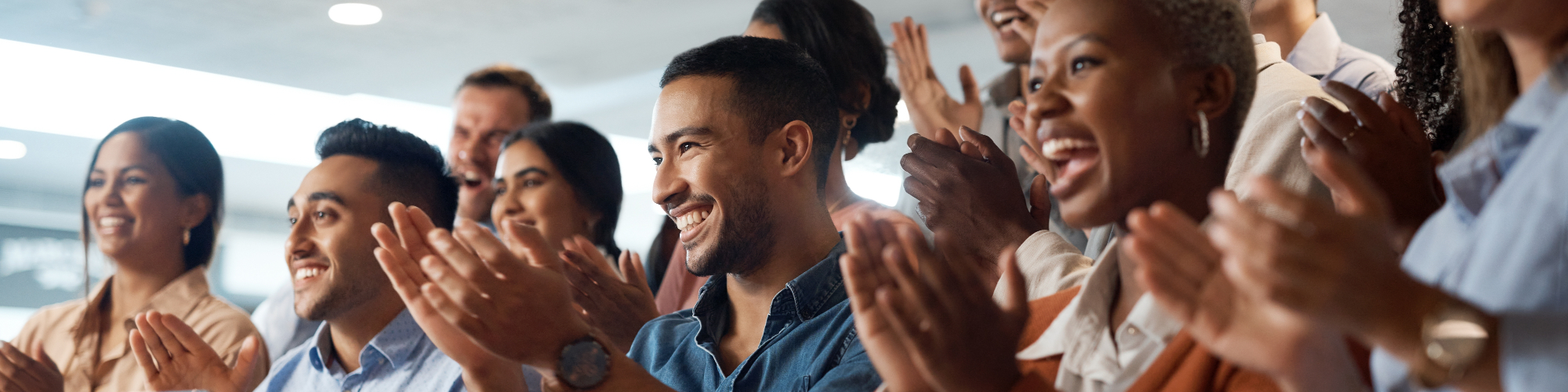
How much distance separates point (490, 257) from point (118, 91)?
6180mm

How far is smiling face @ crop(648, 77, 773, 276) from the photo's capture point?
1.74m

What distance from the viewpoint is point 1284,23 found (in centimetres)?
218

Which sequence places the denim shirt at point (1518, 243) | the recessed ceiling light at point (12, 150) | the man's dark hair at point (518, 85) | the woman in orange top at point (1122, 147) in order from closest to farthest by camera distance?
the denim shirt at point (1518, 243)
the woman in orange top at point (1122, 147)
the man's dark hair at point (518, 85)
the recessed ceiling light at point (12, 150)

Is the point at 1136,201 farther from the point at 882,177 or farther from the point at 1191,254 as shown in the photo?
the point at 882,177

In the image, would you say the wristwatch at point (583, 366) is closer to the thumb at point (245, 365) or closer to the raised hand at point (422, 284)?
the raised hand at point (422, 284)

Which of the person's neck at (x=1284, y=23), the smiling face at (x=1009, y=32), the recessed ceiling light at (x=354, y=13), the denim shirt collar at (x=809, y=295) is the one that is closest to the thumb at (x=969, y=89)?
the smiling face at (x=1009, y=32)

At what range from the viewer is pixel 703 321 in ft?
5.80

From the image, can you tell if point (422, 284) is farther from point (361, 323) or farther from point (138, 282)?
point (138, 282)

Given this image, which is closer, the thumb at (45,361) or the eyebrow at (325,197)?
the eyebrow at (325,197)

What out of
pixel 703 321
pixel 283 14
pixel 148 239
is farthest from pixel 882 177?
pixel 703 321

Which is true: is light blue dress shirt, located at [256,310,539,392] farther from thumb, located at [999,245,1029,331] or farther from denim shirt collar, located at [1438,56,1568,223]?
denim shirt collar, located at [1438,56,1568,223]

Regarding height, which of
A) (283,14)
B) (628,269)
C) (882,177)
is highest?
(283,14)

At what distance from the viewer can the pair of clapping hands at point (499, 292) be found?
1.39m

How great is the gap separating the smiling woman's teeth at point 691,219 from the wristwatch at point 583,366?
39cm
